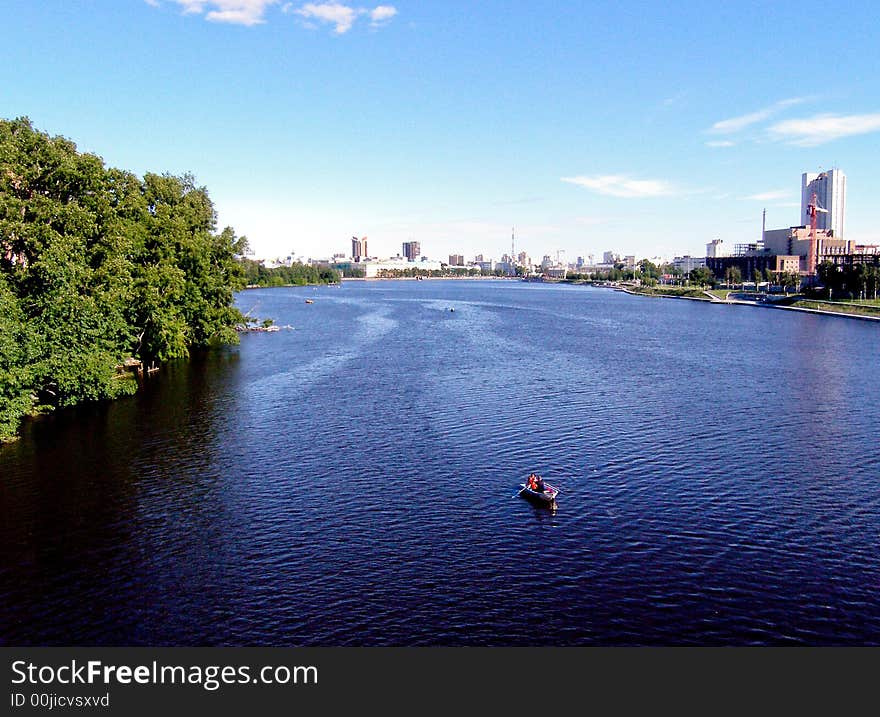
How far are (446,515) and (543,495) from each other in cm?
368

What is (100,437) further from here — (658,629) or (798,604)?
(798,604)

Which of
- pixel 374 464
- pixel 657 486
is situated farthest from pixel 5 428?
pixel 657 486

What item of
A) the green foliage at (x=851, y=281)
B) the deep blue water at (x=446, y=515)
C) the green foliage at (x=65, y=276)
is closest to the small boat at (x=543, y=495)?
the deep blue water at (x=446, y=515)

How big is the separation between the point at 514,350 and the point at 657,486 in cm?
4179

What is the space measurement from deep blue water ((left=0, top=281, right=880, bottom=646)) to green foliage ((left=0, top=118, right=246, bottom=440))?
291 cm

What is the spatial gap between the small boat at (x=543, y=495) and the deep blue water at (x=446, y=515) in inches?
18.7

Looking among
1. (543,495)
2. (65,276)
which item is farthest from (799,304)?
(65,276)

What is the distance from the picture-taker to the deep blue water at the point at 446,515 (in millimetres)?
19172

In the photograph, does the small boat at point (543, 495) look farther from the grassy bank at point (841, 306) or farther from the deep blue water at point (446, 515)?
the grassy bank at point (841, 306)

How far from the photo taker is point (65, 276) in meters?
38.7

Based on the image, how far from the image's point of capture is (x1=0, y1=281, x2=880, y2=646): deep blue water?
19.2 meters

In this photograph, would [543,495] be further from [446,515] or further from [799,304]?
[799,304]

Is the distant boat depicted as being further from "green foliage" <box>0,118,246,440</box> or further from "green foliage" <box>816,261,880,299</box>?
"green foliage" <box>816,261,880,299</box>

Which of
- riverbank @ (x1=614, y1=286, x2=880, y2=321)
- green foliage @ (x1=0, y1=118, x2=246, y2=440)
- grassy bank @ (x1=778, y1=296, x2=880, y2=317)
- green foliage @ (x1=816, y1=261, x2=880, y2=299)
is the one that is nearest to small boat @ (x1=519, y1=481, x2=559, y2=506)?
green foliage @ (x1=0, y1=118, x2=246, y2=440)
